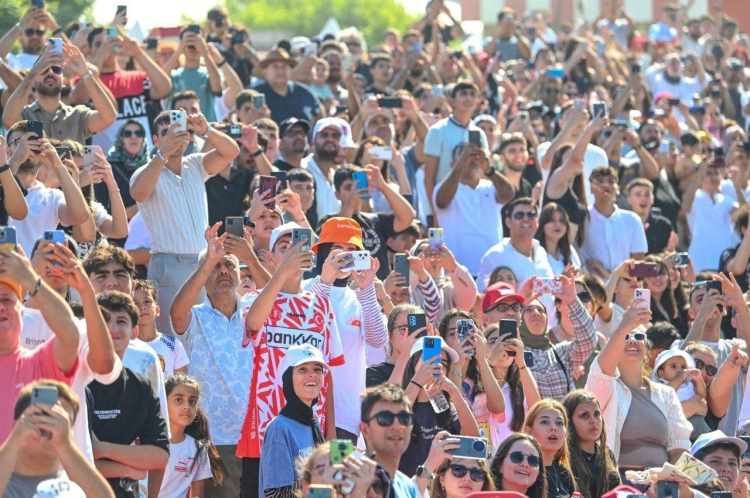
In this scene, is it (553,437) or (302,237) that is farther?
(553,437)

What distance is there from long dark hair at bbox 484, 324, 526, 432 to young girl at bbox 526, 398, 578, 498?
66 cm

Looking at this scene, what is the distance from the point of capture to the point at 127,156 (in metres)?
11.6

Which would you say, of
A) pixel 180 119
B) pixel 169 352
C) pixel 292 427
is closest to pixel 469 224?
pixel 180 119

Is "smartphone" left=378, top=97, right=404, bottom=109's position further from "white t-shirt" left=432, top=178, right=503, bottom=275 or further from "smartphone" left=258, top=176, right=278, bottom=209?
"smartphone" left=258, top=176, right=278, bottom=209

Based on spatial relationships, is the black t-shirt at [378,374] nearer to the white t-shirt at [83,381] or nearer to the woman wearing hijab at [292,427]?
the woman wearing hijab at [292,427]

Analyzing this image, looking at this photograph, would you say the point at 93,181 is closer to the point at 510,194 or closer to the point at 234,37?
the point at 510,194

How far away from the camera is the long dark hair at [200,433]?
337 inches

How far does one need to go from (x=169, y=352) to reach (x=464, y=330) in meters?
1.74

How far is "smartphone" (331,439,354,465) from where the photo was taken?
622 centimetres

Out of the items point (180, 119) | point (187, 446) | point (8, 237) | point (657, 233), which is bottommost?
point (657, 233)

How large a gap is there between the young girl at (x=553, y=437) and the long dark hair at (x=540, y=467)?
0.36 m

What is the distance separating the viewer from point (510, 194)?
12992 millimetres

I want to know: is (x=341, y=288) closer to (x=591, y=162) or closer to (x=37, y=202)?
(x=37, y=202)

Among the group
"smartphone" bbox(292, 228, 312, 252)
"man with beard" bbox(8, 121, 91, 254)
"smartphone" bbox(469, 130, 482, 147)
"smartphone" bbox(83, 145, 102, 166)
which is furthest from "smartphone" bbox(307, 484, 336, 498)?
"smartphone" bbox(469, 130, 482, 147)
